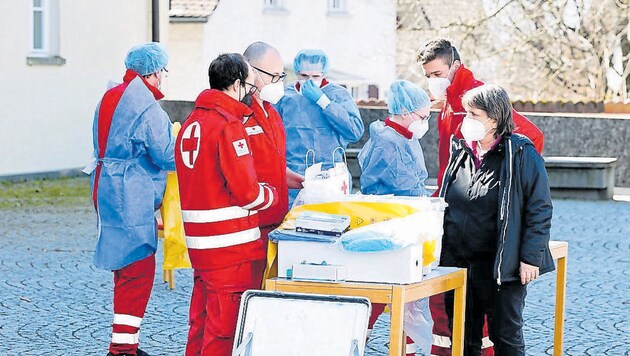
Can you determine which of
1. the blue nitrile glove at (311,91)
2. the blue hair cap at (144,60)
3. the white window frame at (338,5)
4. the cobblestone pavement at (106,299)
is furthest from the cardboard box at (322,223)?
the white window frame at (338,5)

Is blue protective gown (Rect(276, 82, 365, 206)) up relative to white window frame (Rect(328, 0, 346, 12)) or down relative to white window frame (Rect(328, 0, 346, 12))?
down

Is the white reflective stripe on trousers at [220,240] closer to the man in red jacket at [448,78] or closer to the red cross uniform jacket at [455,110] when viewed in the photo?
the red cross uniform jacket at [455,110]

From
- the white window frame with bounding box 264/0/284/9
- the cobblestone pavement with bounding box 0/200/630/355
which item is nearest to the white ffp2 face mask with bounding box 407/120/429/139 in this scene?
the cobblestone pavement with bounding box 0/200/630/355

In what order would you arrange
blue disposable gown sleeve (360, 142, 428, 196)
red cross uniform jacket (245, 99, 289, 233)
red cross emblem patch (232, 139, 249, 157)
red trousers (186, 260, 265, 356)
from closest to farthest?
red cross emblem patch (232, 139, 249, 157) < red trousers (186, 260, 265, 356) < red cross uniform jacket (245, 99, 289, 233) < blue disposable gown sleeve (360, 142, 428, 196)

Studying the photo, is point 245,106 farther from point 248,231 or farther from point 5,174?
point 5,174

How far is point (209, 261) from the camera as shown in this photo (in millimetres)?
5758

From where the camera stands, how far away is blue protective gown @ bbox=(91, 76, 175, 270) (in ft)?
22.5

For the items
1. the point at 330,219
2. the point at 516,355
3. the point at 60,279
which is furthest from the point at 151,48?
the point at 60,279

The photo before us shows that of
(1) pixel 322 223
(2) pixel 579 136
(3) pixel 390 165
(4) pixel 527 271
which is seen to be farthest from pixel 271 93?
(2) pixel 579 136

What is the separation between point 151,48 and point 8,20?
38.2ft

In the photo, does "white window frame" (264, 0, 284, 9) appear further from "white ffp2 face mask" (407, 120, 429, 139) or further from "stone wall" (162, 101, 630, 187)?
"white ffp2 face mask" (407, 120, 429, 139)

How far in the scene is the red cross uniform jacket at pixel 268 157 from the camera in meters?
6.01

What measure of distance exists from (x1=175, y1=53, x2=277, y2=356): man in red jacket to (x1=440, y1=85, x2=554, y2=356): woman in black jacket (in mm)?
887

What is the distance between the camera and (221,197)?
18.8ft
